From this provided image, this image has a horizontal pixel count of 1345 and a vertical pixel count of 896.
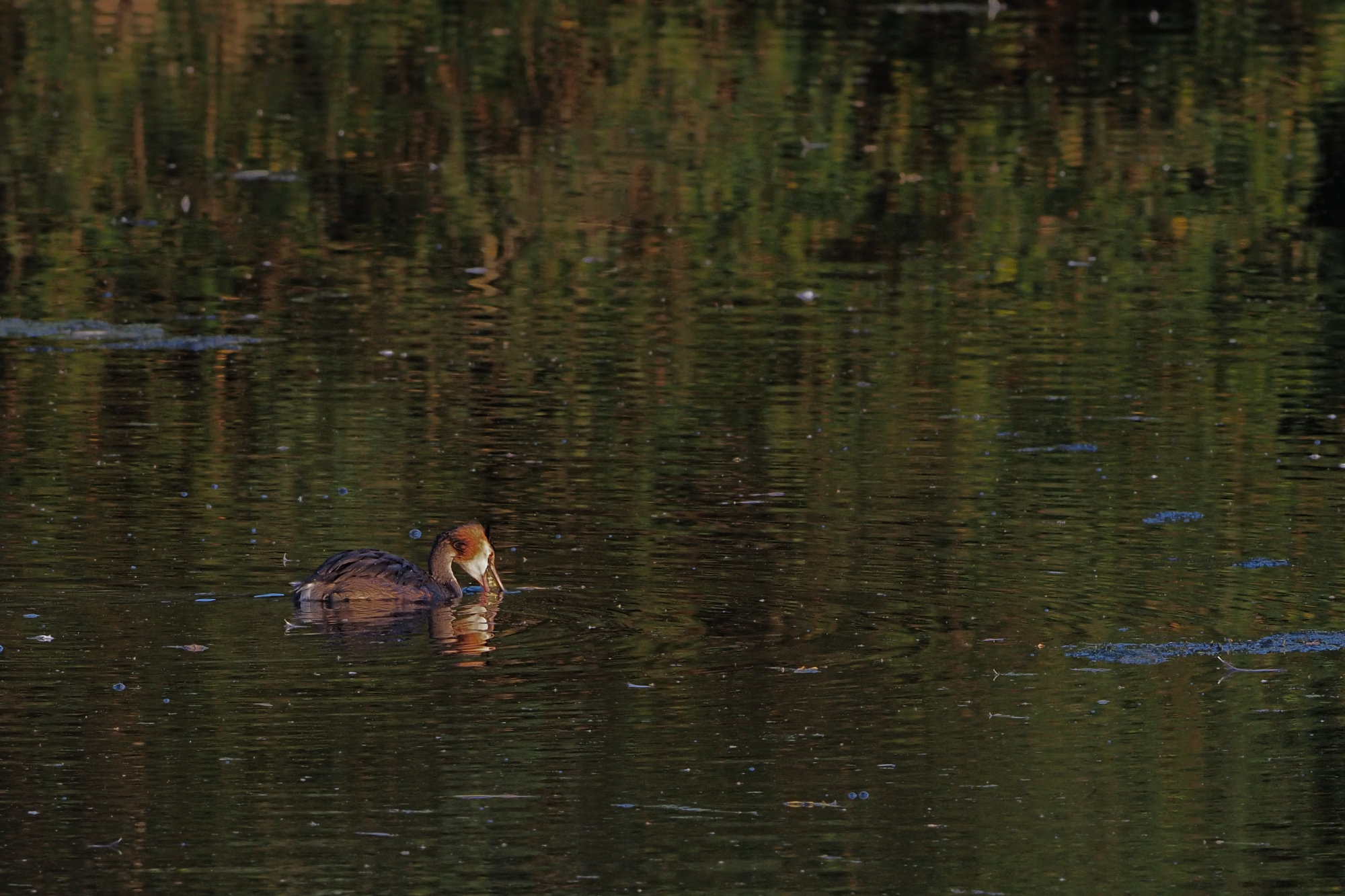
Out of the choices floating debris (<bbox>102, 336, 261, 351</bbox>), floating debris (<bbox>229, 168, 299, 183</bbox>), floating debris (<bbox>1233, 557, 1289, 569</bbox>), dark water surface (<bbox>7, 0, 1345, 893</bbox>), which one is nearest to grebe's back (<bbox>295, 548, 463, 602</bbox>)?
dark water surface (<bbox>7, 0, 1345, 893</bbox>)

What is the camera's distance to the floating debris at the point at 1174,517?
11539 millimetres

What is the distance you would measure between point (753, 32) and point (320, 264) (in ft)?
38.2

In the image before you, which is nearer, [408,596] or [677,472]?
[408,596]

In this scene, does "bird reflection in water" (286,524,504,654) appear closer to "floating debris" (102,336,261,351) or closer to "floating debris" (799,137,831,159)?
"floating debris" (102,336,261,351)

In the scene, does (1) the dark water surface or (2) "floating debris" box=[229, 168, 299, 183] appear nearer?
(1) the dark water surface

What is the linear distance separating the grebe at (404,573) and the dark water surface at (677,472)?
5.8 inches

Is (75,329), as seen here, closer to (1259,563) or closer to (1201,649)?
(1259,563)

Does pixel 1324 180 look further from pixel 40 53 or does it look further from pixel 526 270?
pixel 40 53

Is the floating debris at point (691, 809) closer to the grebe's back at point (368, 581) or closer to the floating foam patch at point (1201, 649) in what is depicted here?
the floating foam patch at point (1201, 649)

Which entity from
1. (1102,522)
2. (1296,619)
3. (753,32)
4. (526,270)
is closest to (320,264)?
(526,270)

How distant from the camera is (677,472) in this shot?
12445mm

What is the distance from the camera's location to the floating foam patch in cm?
936

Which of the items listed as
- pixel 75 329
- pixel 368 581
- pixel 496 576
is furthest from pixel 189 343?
pixel 368 581

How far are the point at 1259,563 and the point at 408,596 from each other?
328 centimetres
